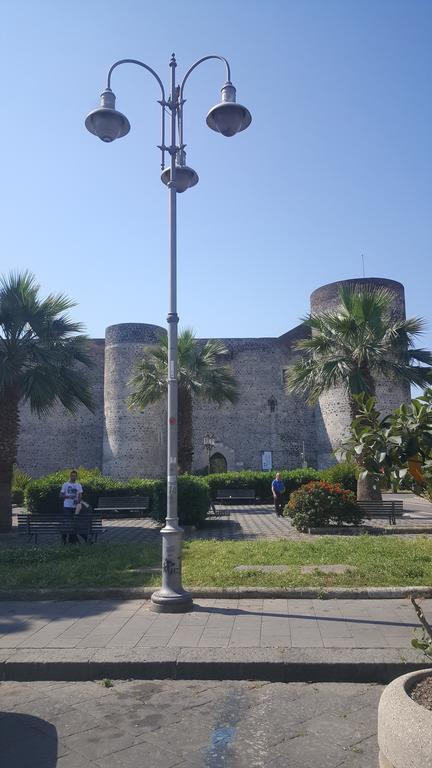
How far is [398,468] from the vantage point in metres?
3.75

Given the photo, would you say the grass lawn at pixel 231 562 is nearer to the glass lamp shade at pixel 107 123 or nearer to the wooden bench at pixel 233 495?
the glass lamp shade at pixel 107 123

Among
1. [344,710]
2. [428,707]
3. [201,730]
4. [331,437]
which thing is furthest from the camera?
[331,437]

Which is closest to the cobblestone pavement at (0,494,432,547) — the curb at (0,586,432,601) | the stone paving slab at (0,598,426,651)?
the curb at (0,586,432,601)

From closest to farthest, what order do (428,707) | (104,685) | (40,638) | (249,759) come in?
(428,707) < (249,759) < (104,685) < (40,638)

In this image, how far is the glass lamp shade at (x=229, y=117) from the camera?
7375mm

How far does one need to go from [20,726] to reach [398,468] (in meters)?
2.88

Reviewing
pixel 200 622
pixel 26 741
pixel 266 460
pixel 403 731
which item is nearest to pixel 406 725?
pixel 403 731

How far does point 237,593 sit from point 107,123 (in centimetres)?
554

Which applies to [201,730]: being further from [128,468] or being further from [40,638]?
[128,468]

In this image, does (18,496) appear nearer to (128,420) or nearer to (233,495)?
(233,495)

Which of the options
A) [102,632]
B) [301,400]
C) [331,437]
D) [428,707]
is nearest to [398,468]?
[428,707]

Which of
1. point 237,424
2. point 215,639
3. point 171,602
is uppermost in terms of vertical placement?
point 237,424

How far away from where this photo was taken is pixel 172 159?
761 cm

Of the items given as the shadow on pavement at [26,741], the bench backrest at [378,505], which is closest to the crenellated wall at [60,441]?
the bench backrest at [378,505]
